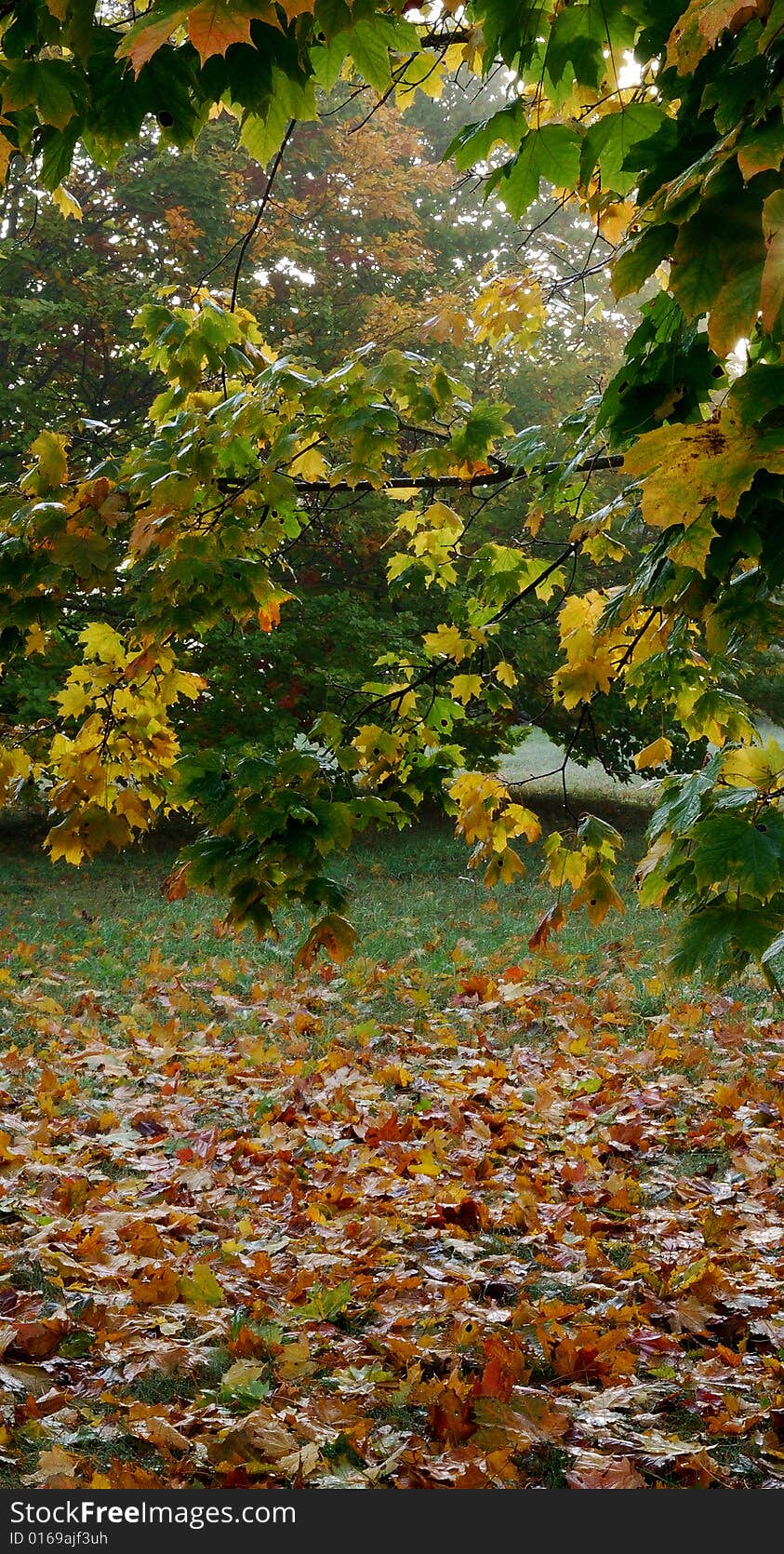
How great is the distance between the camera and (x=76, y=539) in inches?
125

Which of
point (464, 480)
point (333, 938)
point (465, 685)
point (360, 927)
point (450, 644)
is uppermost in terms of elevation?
point (464, 480)

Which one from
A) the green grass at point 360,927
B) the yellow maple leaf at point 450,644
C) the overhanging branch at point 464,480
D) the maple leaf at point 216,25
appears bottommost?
the green grass at point 360,927

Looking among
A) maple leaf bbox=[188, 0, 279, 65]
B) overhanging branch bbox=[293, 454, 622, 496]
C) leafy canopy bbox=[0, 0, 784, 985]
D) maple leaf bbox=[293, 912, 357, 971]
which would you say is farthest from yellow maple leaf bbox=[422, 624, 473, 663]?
maple leaf bbox=[188, 0, 279, 65]

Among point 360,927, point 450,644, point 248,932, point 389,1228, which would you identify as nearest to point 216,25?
point 450,644

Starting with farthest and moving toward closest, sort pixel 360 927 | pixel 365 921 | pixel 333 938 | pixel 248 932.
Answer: pixel 365 921 → pixel 360 927 → pixel 248 932 → pixel 333 938

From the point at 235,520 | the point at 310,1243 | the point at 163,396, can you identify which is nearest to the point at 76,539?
the point at 235,520

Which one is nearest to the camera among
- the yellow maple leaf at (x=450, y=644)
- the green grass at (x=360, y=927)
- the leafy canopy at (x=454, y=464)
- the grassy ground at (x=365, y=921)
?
the leafy canopy at (x=454, y=464)

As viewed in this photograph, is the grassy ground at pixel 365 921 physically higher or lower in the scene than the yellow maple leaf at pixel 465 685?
lower

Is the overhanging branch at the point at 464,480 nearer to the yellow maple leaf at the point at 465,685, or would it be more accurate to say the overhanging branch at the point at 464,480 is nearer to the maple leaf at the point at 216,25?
the yellow maple leaf at the point at 465,685

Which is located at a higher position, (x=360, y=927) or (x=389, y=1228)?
(x=360, y=927)

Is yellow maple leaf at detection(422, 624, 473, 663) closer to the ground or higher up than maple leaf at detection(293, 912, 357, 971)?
higher up

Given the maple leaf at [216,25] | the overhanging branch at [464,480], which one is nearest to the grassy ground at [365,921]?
the overhanging branch at [464,480]

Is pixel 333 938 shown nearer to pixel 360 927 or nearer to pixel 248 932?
pixel 248 932

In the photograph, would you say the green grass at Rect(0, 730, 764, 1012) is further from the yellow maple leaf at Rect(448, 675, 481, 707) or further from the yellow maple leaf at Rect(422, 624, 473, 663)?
the yellow maple leaf at Rect(422, 624, 473, 663)
